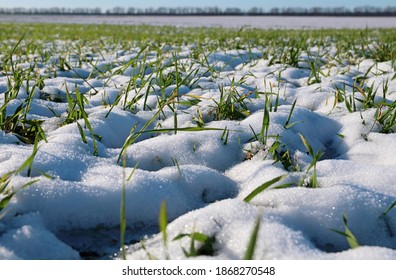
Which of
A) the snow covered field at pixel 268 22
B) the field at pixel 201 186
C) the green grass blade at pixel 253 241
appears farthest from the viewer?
the snow covered field at pixel 268 22

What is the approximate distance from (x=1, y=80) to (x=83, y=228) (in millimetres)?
2155

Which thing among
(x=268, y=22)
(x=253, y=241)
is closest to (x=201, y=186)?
(x=253, y=241)

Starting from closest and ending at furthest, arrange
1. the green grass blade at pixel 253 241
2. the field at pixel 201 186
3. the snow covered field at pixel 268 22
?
the green grass blade at pixel 253 241, the field at pixel 201 186, the snow covered field at pixel 268 22

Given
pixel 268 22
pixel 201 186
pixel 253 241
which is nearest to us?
pixel 253 241

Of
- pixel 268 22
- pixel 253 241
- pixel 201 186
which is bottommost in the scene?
pixel 268 22

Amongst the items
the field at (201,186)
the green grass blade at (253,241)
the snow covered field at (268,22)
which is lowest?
the snow covered field at (268,22)

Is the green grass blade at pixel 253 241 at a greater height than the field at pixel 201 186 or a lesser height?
greater

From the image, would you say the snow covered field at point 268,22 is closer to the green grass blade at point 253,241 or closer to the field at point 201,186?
the field at point 201,186

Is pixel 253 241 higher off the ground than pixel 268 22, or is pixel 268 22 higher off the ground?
pixel 253 241

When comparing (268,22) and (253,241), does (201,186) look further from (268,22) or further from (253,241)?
(268,22)

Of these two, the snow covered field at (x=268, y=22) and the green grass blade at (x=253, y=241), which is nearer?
the green grass blade at (x=253, y=241)

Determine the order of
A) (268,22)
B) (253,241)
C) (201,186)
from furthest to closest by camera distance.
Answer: (268,22), (201,186), (253,241)

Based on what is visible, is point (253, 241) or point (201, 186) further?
point (201, 186)

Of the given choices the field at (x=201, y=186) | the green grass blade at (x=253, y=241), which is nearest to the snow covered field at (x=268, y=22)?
the field at (x=201, y=186)
